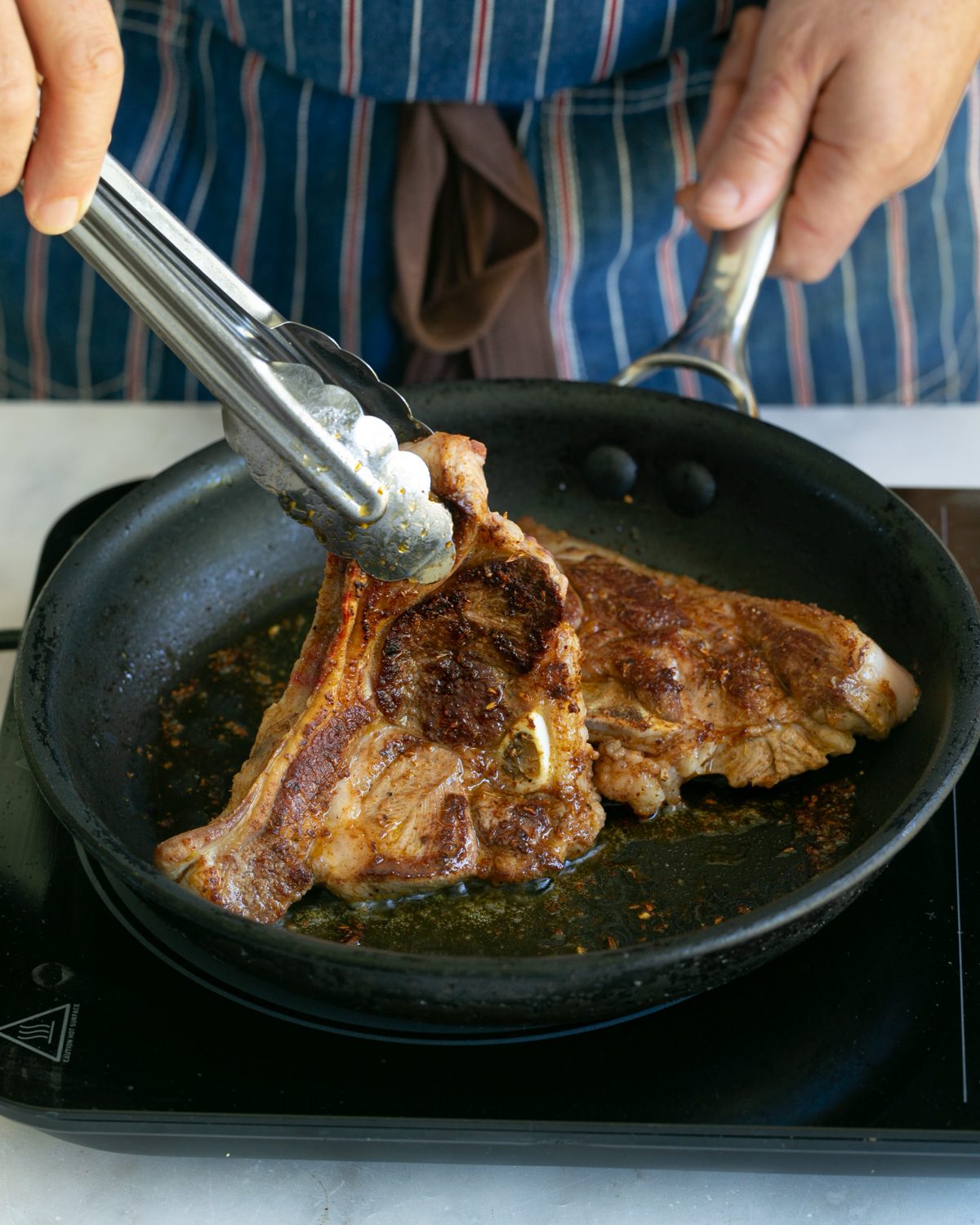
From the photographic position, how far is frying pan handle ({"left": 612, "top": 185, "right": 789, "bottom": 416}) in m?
1.80

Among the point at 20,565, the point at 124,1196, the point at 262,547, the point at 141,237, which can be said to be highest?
the point at 141,237

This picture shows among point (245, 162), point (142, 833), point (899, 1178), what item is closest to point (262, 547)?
point (142, 833)

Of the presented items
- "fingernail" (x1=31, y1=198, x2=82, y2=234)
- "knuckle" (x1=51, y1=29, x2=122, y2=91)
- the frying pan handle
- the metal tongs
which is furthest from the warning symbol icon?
the frying pan handle

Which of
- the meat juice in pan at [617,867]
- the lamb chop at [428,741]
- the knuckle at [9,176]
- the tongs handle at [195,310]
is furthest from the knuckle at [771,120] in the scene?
the knuckle at [9,176]

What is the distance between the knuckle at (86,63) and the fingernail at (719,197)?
3.07 ft

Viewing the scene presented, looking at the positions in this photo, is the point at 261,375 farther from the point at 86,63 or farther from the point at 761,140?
the point at 761,140

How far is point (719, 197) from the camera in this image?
1831 millimetres

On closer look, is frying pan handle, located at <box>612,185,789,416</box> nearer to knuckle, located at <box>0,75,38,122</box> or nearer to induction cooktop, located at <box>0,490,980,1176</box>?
induction cooktop, located at <box>0,490,980,1176</box>

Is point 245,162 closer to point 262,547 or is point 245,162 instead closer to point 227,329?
point 262,547

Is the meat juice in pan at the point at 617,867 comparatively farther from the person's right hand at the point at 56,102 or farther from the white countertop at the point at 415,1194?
the person's right hand at the point at 56,102

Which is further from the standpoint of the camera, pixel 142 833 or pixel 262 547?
pixel 262 547

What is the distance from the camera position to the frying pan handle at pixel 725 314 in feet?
5.91

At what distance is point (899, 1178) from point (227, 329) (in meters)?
1.02

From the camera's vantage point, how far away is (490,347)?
7.16ft
